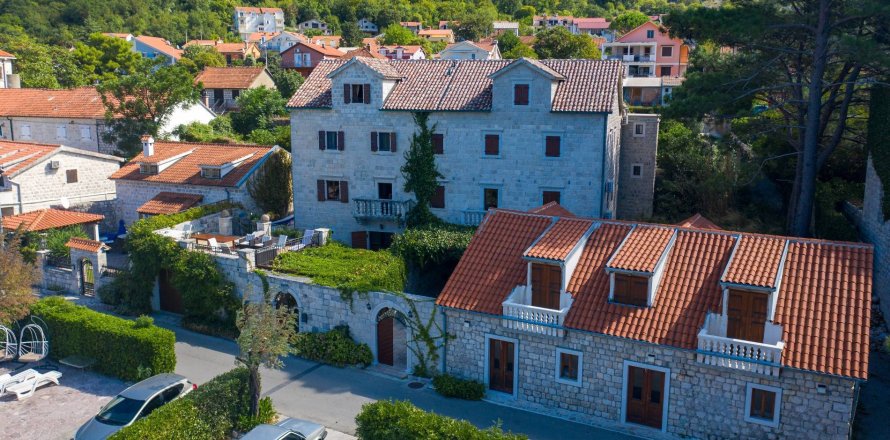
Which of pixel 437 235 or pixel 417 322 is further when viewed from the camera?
pixel 437 235

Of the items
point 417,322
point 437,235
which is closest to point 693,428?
point 417,322

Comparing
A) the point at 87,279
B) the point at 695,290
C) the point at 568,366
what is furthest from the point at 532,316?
the point at 87,279

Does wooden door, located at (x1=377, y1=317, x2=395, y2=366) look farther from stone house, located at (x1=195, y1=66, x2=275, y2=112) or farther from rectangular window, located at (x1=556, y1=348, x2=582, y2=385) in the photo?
stone house, located at (x1=195, y1=66, x2=275, y2=112)

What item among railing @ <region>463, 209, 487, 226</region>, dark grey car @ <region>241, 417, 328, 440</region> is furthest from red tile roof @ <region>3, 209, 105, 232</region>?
dark grey car @ <region>241, 417, 328, 440</region>

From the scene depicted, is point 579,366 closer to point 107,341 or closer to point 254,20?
point 107,341

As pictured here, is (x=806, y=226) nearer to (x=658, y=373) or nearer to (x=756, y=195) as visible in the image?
(x=756, y=195)

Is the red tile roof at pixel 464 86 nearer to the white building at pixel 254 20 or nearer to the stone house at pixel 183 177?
the stone house at pixel 183 177

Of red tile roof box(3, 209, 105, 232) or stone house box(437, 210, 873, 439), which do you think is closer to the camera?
stone house box(437, 210, 873, 439)
